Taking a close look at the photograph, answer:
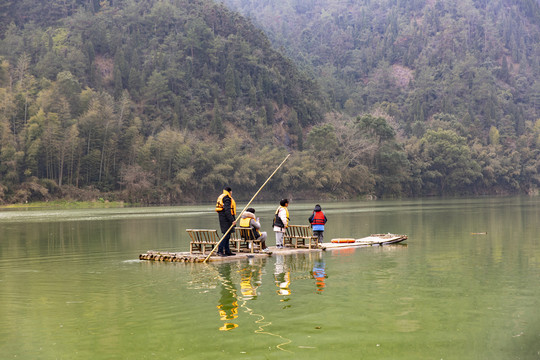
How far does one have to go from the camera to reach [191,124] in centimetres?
11825

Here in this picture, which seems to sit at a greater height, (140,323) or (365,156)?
(365,156)

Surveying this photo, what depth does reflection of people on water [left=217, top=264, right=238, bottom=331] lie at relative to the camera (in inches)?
491

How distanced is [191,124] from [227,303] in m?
105

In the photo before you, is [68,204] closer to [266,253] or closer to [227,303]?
[266,253]

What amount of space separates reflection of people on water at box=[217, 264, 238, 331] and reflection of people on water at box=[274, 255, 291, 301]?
3.82ft

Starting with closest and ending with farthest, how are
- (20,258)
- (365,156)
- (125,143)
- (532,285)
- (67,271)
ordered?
(532,285)
(67,271)
(20,258)
(125,143)
(365,156)

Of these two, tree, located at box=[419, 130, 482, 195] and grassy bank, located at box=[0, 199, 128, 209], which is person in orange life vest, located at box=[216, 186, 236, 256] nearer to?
grassy bank, located at box=[0, 199, 128, 209]

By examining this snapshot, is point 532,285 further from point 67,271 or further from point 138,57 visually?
point 138,57

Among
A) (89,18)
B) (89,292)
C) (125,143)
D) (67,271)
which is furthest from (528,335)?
(89,18)

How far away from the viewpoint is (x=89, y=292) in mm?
16281

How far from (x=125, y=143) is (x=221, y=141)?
2429 centimetres

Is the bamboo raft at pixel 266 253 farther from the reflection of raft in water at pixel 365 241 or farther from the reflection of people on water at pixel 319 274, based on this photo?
the reflection of people on water at pixel 319 274

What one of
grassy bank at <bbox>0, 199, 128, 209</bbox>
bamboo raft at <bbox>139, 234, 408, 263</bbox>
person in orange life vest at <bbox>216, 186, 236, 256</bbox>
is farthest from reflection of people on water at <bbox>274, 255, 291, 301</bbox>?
grassy bank at <bbox>0, 199, 128, 209</bbox>

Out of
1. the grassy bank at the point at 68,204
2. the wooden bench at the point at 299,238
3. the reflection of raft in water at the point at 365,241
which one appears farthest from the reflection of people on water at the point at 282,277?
the grassy bank at the point at 68,204
